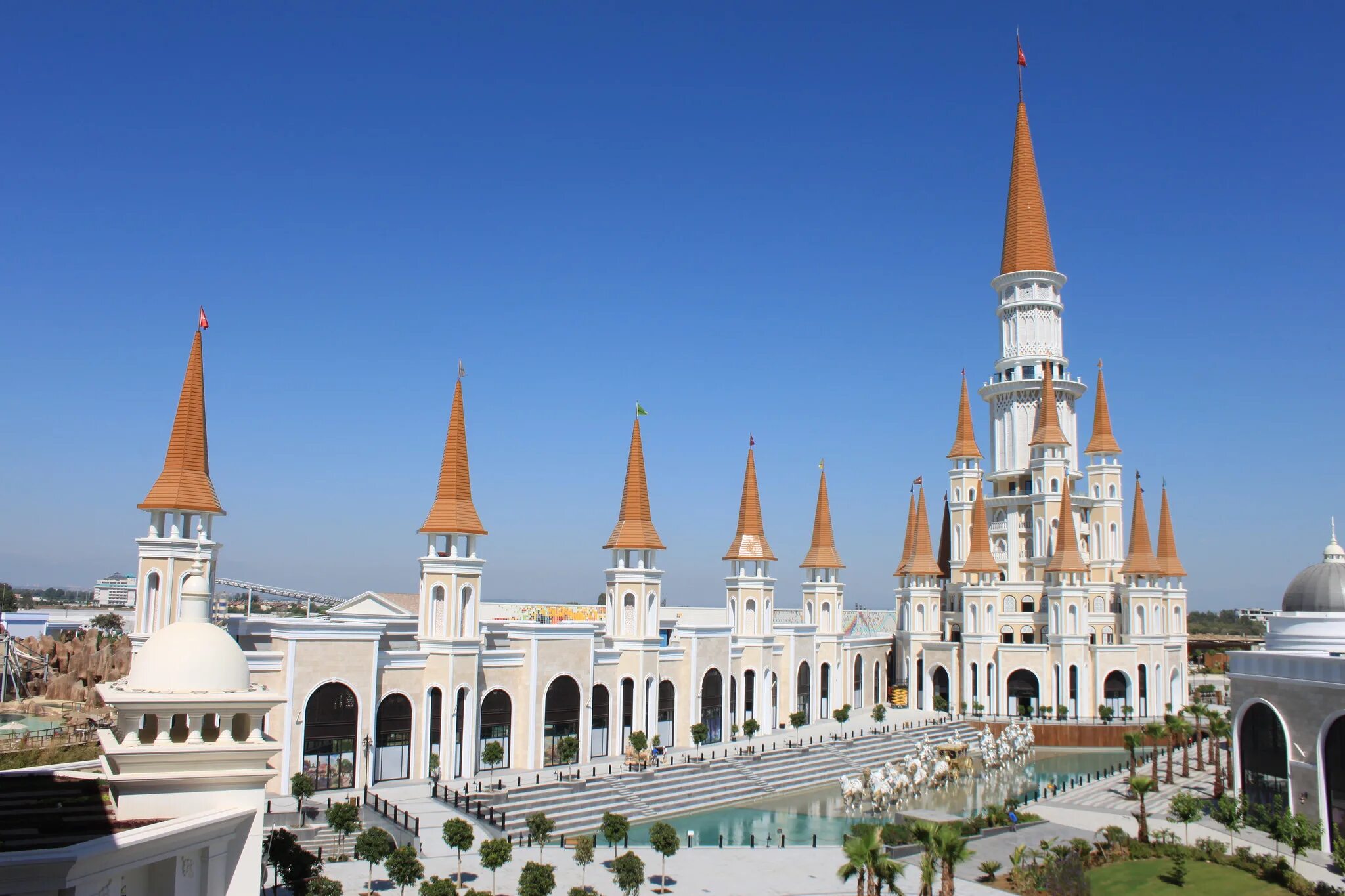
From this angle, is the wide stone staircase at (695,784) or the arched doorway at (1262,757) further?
the arched doorway at (1262,757)

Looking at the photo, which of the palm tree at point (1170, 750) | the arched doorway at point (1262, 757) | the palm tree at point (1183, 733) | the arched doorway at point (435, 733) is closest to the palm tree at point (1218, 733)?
the palm tree at point (1183, 733)

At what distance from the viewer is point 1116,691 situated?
169ft

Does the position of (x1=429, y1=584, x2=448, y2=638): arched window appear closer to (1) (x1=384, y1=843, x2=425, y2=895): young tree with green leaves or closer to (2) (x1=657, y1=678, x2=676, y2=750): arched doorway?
(2) (x1=657, y1=678, x2=676, y2=750): arched doorway

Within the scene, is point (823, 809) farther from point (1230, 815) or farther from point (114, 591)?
point (114, 591)

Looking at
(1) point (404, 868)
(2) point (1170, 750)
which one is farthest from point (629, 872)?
(2) point (1170, 750)

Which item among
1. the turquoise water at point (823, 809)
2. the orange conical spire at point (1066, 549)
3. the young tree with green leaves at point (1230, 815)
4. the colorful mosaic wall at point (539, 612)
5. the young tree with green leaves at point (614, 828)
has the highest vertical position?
the orange conical spire at point (1066, 549)

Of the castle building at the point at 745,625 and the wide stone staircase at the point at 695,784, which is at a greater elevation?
the castle building at the point at 745,625

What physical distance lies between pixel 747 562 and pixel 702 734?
8.80 metres

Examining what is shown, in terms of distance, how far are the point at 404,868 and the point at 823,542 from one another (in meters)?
33.7

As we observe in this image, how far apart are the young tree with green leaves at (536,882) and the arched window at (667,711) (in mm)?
20370

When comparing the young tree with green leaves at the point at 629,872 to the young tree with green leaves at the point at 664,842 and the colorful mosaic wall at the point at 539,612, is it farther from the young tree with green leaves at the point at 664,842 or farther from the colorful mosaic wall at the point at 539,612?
the colorful mosaic wall at the point at 539,612

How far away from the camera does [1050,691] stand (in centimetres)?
5119

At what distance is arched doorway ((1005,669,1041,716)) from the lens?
169 ft

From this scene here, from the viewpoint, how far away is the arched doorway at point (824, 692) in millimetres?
50719
